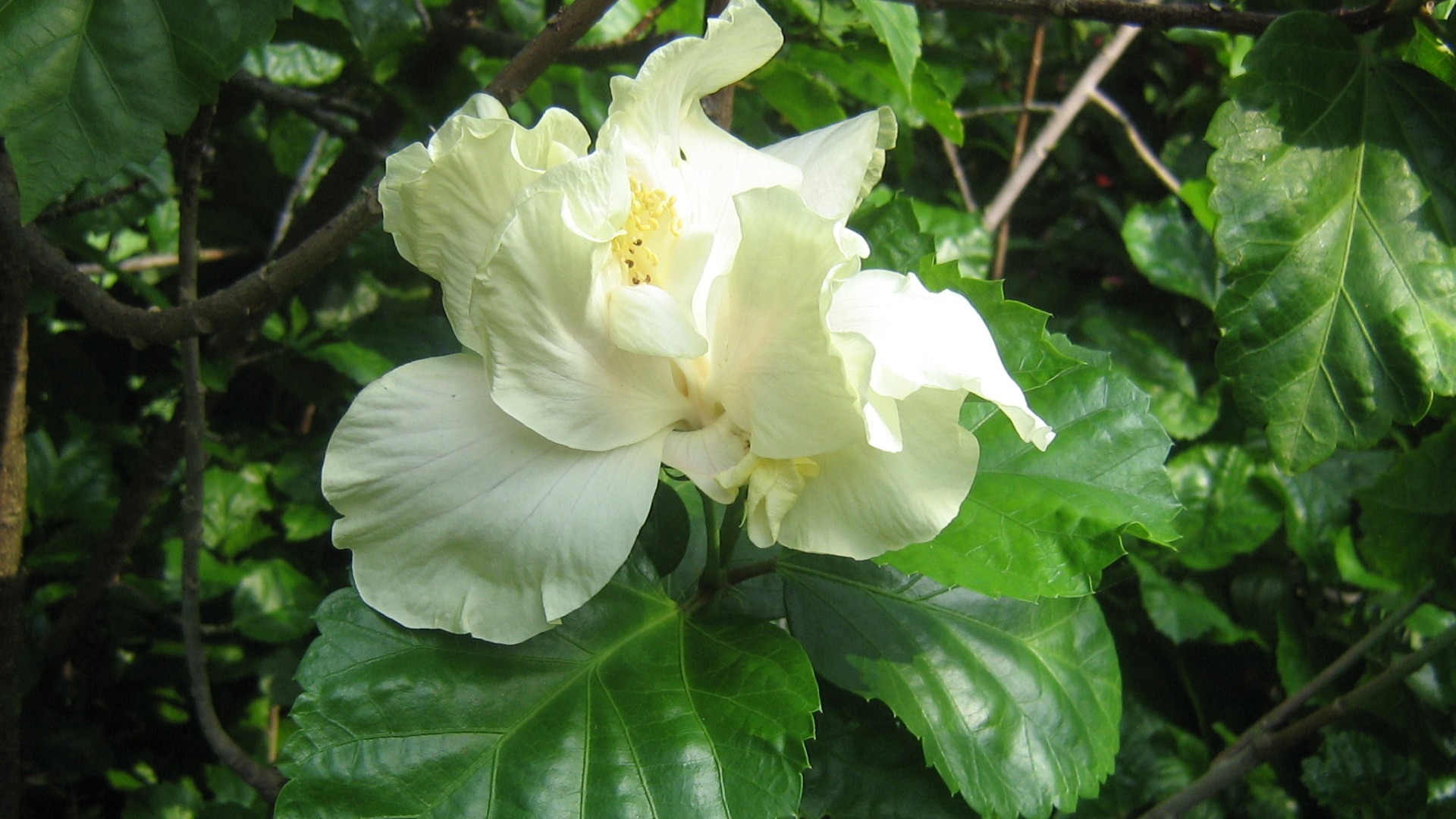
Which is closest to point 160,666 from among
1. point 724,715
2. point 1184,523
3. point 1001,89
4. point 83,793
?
point 83,793

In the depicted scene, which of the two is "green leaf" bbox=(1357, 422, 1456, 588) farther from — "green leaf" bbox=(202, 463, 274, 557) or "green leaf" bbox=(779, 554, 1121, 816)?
"green leaf" bbox=(202, 463, 274, 557)

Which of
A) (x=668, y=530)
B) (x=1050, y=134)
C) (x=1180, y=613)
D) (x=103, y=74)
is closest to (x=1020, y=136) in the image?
(x=1050, y=134)

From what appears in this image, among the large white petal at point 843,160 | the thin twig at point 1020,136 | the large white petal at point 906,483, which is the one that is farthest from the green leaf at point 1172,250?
the large white petal at point 906,483

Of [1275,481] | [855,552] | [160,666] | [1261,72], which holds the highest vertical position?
[1261,72]

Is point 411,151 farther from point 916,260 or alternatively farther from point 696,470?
point 916,260

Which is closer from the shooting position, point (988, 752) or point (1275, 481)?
point (988, 752)

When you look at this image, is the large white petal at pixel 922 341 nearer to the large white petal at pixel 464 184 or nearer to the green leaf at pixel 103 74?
the large white petal at pixel 464 184

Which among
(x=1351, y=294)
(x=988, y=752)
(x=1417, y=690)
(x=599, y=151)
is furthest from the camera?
(x=1417, y=690)
